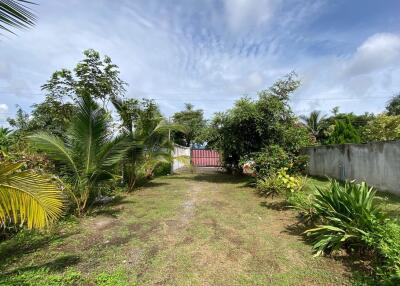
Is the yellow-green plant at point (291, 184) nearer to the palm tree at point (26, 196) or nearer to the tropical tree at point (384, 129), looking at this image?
the palm tree at point (26, 196)

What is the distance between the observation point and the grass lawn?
11.9ft

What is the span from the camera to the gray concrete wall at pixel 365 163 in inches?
301

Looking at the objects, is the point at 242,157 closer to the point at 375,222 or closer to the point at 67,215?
the point at 67,215

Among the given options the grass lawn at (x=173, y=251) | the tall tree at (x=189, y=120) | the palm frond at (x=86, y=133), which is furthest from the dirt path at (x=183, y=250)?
the tall tree at (x=189, y=120)

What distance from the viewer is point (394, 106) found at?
2520 cm

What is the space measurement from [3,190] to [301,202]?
4.83 metres

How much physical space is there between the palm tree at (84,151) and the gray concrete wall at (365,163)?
6.96 m

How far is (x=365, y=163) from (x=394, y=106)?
66.4ft

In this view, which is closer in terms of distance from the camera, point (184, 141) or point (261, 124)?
point (261, 124)

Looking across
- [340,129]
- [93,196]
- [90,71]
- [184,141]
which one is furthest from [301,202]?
[184,141]

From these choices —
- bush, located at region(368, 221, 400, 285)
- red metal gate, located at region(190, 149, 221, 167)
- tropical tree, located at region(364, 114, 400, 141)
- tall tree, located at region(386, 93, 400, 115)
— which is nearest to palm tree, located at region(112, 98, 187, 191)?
bush, located at region(368, 221, 400, 285)

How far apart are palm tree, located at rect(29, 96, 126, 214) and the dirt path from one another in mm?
768

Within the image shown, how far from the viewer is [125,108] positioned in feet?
33.9

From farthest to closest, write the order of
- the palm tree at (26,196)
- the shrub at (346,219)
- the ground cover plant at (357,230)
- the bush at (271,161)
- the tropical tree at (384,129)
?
the tropical tree at (384,129), the bush at (271,161), the shrub at (346,219), the ground cover plant at (357,230), the palm tree at (26,196)
